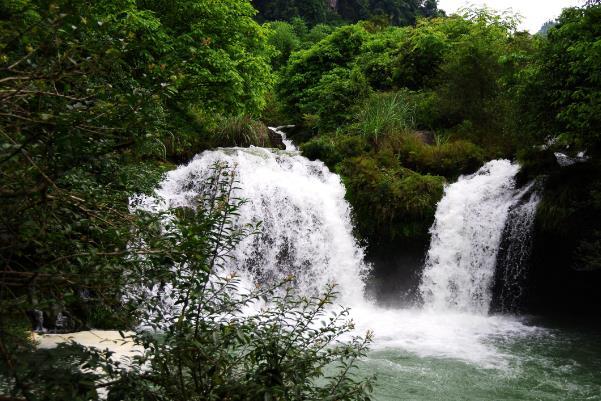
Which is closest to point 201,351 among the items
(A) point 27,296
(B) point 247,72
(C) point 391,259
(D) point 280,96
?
(A) point 27,296

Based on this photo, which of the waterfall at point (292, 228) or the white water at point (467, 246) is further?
the waterfall at point (292, 228)

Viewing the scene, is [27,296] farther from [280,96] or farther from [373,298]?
[280,96]

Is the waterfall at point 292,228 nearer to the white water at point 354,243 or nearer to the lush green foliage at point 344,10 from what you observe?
the white water at point 354,243

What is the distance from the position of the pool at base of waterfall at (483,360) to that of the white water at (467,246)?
0.67m

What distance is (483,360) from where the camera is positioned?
8438 millimetres

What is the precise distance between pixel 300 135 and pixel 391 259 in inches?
418

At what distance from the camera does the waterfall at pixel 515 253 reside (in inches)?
452

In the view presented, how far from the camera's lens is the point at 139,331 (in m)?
2.64

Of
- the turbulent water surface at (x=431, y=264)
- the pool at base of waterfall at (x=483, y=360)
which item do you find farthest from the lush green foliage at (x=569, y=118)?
the pool at base of waterfall at (x=483, y=360)

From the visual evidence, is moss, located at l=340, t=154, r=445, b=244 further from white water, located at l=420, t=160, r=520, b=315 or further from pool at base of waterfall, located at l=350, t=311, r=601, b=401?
pool at base of waterfall, located at l=350, t=311, r=601, b=401

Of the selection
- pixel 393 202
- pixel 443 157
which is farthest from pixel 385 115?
pixel 393 202

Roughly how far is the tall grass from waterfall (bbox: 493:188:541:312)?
504cm

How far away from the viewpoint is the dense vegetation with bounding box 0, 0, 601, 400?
212cm

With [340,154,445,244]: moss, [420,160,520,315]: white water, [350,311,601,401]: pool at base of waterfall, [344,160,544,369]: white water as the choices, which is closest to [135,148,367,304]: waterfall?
[340,154,445,244]: moss
